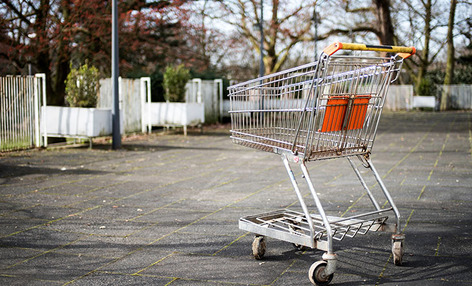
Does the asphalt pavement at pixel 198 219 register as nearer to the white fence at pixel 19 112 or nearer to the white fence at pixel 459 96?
the white fence at pixel 19 112

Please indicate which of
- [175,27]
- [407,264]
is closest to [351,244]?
[407,264]

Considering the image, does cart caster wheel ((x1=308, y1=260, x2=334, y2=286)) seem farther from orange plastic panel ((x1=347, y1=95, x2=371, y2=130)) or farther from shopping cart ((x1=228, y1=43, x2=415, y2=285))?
orange plastic panel ((x1=347, y1=95, x2=371, y2=130))

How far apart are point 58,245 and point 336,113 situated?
279 centimetres

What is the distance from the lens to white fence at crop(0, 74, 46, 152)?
12.0 m

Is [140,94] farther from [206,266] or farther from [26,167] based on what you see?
[206,266]

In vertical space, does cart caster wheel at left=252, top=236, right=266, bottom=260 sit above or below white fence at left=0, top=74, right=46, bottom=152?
below

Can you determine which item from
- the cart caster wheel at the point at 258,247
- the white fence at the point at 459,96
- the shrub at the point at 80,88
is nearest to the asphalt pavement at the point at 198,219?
the cart caster wheel at the point at 258,247

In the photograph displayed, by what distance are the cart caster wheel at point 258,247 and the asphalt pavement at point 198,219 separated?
6cm

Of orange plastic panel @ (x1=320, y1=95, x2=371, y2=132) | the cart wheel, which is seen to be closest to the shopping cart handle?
orange plastic panel @ (x1=320, y1=95, x2=371, y2=132)

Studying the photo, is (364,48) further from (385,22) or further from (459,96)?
(459,96)

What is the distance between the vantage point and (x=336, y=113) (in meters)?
4.25

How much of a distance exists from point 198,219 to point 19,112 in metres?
8.31

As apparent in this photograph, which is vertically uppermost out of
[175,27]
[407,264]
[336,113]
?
[175,27]

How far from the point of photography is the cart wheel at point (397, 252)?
4250 millimetres
